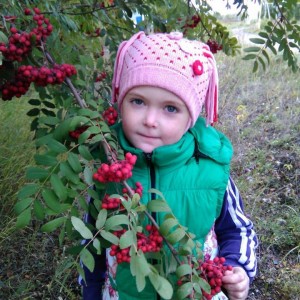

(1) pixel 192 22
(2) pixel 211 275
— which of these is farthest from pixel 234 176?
(2) pixel 211 275

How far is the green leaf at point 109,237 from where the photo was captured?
74cm

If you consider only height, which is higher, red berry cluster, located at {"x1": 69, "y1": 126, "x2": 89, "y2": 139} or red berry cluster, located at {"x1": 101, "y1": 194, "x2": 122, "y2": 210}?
red berry cluster, located at {"x1": 69, "y1": 126, "x2": 89, "y2": 139}

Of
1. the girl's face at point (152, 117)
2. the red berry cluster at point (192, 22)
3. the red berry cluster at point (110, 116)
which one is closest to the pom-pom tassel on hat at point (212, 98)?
the girl's face at point (152, 117)

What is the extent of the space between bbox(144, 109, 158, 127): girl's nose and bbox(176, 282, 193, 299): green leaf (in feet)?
1.24

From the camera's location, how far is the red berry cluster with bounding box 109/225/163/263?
763 mm

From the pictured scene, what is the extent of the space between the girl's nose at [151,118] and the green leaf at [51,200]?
0.89ft

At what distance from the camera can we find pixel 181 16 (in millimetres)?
1879

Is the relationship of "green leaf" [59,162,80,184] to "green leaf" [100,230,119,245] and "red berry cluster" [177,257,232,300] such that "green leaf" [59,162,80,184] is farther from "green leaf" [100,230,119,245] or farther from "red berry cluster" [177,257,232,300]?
"red berry cluster" [177,257,232,300]

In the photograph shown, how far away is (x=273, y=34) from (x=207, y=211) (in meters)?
0.85

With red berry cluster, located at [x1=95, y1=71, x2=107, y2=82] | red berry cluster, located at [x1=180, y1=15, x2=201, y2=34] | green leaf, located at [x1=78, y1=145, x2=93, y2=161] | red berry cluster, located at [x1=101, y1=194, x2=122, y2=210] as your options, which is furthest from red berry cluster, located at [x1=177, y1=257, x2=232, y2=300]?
red berry cluster, located at [x1=180, y1=15, x2=201, y2=34]

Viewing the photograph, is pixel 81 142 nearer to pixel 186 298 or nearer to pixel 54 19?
pixel 186 298

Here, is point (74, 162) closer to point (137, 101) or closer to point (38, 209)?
point (38, 209)

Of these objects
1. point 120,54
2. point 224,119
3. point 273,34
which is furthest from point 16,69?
point 224,119

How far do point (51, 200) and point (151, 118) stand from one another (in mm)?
293
